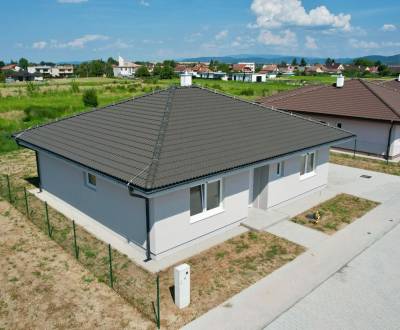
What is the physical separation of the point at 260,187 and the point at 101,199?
6261 mm

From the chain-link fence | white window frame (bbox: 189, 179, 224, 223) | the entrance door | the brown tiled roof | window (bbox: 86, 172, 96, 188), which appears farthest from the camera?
the brown tiled roof

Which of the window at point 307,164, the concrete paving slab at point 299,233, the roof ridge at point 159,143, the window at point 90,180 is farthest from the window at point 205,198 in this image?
the window at point 307,164

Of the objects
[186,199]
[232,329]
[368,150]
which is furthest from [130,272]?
[368,150]

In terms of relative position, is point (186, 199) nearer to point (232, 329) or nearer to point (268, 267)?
point (268, 267)

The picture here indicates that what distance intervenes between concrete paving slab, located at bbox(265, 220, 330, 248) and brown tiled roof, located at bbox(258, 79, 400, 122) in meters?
→ 14.4

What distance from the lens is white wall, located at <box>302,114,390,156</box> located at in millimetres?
24750

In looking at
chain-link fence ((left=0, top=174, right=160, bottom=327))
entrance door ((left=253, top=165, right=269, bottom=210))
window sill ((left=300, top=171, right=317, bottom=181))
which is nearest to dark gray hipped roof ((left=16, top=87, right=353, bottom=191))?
entrance door ((left=253, top=165, right=269, bottom=210))

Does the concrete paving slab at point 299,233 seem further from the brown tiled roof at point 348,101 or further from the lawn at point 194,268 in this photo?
the brown tiled roof at point 348,101

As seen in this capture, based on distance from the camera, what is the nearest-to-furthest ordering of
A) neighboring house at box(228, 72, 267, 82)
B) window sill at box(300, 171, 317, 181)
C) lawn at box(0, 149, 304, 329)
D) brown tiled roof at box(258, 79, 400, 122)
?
lawn at box(0, 149, 304, 329), window sill at box(300, 171, 317, 181), brown tiled roof at box(258, 79, 400, 122), neighboring house at box(228, 72, 267, 82)

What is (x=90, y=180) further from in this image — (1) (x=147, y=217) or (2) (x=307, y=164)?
(2) (x=307, y=164)

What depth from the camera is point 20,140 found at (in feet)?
53.9

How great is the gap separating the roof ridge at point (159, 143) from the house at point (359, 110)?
16182 millimetres

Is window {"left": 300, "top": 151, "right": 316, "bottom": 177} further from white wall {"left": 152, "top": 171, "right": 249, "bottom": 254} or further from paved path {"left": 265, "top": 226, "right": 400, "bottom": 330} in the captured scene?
paved path {"left": 265, "top": 226, "right": 400, "bottom": 330}

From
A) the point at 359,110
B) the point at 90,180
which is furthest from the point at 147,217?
the point at 359,110
